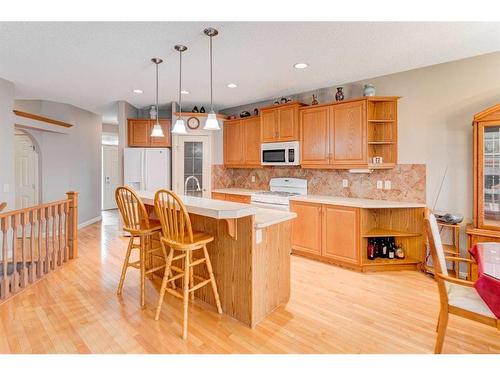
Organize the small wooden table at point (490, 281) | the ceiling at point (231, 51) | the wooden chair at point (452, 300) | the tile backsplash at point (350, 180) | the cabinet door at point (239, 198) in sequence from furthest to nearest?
the cabinet door at point (239, 198) → the tile backsplash at point (350, 180) → the ceiling at point (231, 51) → the wooden chair at point (452, 300) → the small wooden table at point (490, 281)

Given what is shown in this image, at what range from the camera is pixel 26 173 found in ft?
19.0

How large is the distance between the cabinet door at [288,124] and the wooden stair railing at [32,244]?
313cm

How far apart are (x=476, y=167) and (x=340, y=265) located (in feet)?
6.17

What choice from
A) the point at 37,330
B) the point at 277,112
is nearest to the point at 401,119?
the point at 277,112

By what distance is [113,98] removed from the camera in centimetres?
536

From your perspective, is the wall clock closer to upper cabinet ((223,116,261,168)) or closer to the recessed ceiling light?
upper cabinet ((223,116,261,168))

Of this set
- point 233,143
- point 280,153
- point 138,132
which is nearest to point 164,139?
point 138,132

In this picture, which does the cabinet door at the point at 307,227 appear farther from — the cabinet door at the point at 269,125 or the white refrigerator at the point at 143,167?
the white refrigerator at the point at 143,167

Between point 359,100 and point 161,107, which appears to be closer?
point 359,100

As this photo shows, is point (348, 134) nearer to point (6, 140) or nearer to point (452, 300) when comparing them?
point (452, 300)

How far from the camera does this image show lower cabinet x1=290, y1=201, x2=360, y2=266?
12.2 feet

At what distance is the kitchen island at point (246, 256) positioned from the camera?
7.71 ft

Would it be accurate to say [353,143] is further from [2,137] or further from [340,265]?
[2,137]

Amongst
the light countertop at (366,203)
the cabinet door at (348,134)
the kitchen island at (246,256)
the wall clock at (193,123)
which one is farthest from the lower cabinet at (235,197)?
the kitchen island at (246,256)
